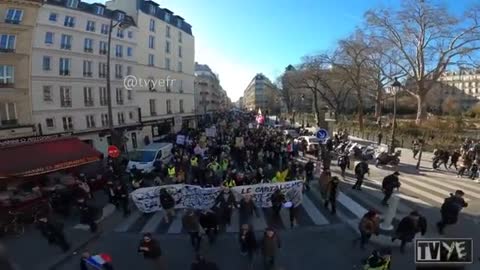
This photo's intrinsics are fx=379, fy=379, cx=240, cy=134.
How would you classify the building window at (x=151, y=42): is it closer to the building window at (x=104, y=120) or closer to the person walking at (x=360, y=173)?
the building window at (x=104, y=120)

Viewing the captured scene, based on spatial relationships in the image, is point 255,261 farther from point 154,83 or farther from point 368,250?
point 154,83

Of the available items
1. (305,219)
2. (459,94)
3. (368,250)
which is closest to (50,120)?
(305,219)

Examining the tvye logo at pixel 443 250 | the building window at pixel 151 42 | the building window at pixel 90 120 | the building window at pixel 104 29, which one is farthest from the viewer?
the building window at pixel 151 42

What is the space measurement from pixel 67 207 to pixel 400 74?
45.9 metres

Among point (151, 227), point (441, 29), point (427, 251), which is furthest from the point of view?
point (441, 29)

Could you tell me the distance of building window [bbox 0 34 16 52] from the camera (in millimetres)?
24448

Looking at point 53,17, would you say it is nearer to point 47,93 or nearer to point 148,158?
point 47,93

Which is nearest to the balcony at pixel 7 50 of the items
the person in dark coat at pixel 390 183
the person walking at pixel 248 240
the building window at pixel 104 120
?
the building window at pixel 104 120

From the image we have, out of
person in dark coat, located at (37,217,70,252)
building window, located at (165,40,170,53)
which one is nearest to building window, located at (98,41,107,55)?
building window, located at (165,40,170,53)

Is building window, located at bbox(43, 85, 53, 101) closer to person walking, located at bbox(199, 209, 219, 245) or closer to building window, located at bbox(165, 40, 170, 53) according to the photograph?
person walking, located at bbox(199, 209, 219, 245)

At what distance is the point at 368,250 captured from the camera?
10.8m

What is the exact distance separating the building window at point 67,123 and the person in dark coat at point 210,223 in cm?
2385

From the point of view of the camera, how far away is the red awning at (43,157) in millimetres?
16391

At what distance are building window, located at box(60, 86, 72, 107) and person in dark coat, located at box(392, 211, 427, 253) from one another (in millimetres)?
28372
